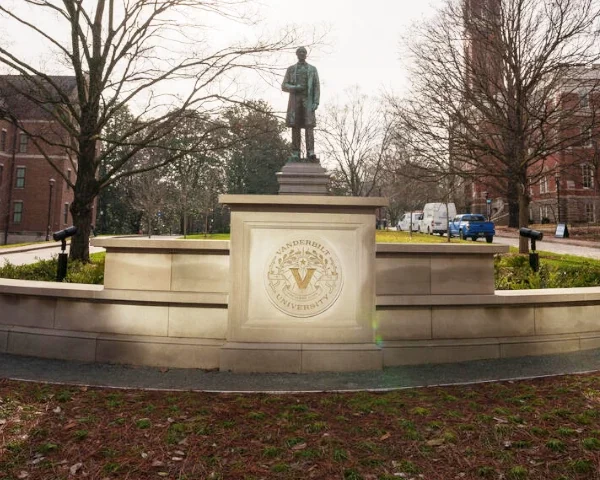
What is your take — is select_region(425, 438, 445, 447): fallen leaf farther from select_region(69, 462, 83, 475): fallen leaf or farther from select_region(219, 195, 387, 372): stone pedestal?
select_region(69, 462, 83, 475): fallen leaf

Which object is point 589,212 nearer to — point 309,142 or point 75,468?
point 309,142

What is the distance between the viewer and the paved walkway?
16.6 feet

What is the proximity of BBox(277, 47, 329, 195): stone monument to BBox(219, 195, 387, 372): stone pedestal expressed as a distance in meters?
2.15

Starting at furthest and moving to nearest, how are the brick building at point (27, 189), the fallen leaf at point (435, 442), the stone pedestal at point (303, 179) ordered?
the brick building at point (27, 189) < the stone pedestal at point (303, 179) < the fallen leaf at point (435, 442)

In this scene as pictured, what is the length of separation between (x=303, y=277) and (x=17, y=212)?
167 feet

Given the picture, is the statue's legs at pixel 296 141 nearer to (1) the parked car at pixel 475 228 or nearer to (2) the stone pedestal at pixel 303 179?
(2) the stone pedestal at pixel 303 179

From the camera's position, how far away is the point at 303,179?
26.2 ft

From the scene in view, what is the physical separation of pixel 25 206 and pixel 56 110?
3873 centimetres

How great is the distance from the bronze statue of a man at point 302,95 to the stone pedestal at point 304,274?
2.63 metres

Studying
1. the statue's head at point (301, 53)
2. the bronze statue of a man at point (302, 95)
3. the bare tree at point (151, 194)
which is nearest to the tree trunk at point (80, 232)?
the bronze statue of a man at point (302, 95)

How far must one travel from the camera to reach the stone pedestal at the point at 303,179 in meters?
7.96

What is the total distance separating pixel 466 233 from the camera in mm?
30594

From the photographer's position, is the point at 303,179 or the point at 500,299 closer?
the point at 500,299

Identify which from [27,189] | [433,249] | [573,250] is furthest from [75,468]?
[27,189]
